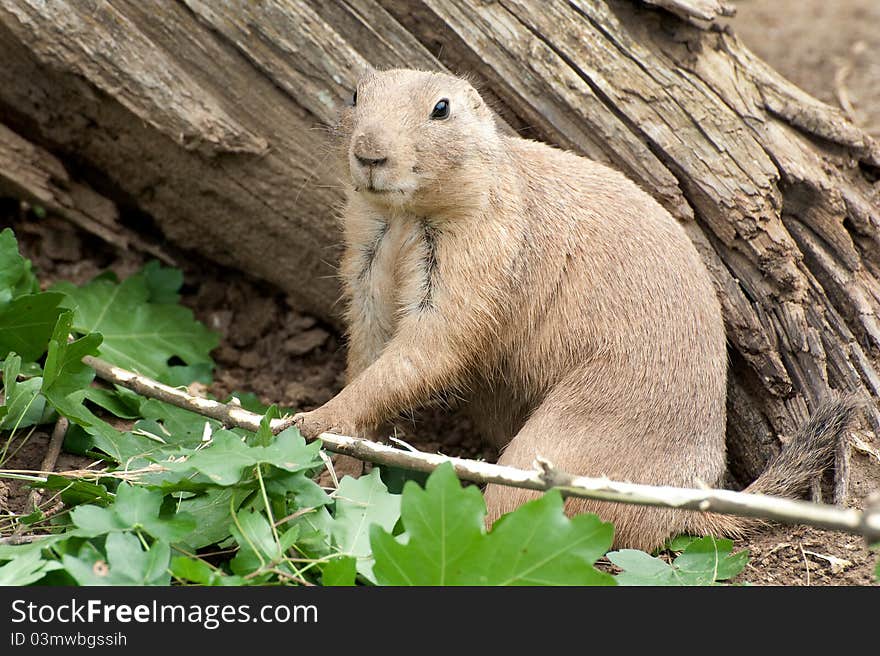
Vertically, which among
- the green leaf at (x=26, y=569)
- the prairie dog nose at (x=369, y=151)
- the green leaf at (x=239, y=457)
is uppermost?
the prairie dog nose at (x=369, y=151)

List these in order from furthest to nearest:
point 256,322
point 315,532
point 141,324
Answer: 1. point 256,322
2. point 141,324
3. point 315,532

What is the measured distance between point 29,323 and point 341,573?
8.14ft

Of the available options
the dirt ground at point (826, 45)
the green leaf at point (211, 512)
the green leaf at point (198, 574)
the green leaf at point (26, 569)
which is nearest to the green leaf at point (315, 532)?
the green leaf at point (211, 512)

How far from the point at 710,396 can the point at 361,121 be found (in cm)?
228

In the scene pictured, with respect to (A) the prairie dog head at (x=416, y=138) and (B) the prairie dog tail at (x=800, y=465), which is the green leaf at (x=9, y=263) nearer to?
(A) the prairie dog head at (x=416, y=138)

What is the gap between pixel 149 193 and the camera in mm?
6535

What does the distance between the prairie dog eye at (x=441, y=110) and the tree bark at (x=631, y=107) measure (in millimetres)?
894

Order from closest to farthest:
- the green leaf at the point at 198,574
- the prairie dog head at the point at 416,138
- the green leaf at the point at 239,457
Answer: the green leaf at the point at 198,574, the green leaf at the point at 239,457, the prairie dog head at the point at 416,138

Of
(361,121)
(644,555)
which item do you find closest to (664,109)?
(361,121)

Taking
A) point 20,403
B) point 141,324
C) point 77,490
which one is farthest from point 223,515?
point 141,324

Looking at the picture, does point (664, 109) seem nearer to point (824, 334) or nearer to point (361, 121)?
point (824, 334)

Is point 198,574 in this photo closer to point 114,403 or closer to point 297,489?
point 297,489

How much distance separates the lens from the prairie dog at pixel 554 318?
15.9 ft

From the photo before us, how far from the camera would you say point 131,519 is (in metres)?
3.82
